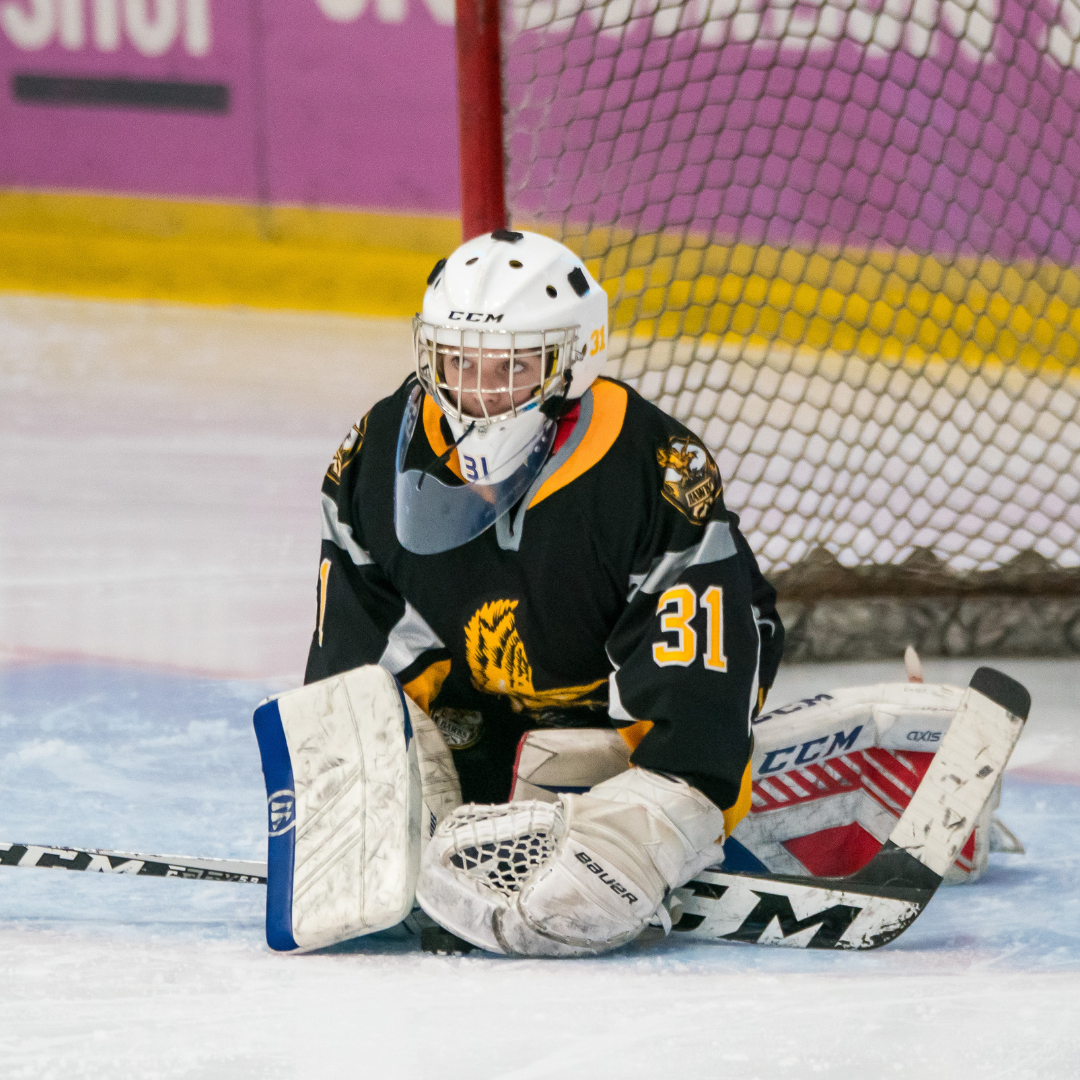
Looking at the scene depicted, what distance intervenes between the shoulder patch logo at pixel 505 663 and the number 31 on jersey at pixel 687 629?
0.16 metres

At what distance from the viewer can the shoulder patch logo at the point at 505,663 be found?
1.86 metres

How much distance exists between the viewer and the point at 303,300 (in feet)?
18.3

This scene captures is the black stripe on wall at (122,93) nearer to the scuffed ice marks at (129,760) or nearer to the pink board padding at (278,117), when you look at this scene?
the pink board padding at (278,117)

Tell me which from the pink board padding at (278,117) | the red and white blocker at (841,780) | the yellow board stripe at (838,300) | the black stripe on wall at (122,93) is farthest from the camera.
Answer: the black stripe on wall at (122,93)

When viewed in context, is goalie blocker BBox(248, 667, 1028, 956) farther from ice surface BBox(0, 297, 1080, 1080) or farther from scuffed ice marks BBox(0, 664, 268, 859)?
scuffed ice marks BBox(0, 664, 268, 859)

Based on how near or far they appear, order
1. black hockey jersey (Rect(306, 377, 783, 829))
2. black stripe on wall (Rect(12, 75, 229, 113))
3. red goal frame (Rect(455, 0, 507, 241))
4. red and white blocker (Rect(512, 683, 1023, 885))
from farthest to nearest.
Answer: black stripe on wall (Rect(12, 75, 229, 113)) < red goal frame (Rect(455, 0, 507, 241)) < red and white blocker (Rect(512, 683, 1023, 885)) < black hockey jersey (Rect(306, 377, 783, 829))

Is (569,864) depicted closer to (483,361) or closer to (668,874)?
(668,874)

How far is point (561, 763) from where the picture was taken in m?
1.88

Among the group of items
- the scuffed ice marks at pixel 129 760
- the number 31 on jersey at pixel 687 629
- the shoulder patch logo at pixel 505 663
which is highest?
the number 31 on jersey at pixel 687 629

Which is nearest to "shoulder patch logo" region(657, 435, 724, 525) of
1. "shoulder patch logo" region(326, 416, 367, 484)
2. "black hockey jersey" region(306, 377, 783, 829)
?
"black hockey jersey" region(306, 377, 783, 829)

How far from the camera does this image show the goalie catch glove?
1661 millimetres

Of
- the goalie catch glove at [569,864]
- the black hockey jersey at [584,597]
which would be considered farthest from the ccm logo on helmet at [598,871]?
the black hockey jersey at [584,597]

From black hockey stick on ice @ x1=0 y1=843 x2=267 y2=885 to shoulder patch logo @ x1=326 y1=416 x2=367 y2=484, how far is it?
0.46m

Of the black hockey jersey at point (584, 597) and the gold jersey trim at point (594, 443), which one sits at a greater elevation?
the gold jersey trim at point (594, 443)
